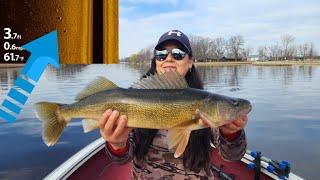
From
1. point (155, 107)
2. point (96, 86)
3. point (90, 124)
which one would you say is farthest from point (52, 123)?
point (155, 107)

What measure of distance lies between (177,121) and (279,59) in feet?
366

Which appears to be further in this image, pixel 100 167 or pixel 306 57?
pixel 306 57

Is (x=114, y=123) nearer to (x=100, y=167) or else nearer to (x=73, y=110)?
(x=73, y=110)

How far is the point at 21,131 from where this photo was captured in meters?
16.9

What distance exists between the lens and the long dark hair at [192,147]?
2.83 m

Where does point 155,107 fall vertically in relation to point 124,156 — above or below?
above

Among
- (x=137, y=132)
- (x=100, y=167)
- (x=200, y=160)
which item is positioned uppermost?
(x=137, y=132)

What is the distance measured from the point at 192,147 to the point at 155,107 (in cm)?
60

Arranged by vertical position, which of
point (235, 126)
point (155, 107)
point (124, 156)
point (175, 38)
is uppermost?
point (175, 38)

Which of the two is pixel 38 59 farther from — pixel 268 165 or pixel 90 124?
pixel 268 165

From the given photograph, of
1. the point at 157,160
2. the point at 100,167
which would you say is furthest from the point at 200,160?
the point at 100,167

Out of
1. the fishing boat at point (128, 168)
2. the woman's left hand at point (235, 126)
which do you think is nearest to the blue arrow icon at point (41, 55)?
the woman's left hand at point (235, 126)

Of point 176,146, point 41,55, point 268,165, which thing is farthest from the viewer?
point 268,165

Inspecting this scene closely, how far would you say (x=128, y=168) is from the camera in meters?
5.56
